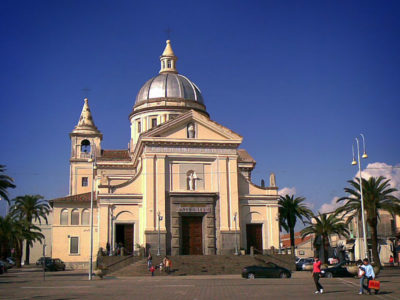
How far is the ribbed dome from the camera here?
63969 millimetres

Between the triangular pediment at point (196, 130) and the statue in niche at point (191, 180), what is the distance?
140 inches

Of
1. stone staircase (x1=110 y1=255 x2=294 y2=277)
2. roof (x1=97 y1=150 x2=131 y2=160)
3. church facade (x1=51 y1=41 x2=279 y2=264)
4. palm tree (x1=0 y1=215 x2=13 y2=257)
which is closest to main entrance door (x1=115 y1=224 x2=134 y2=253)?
church facade (x1=51 y1=41 x2=279 y2=264)

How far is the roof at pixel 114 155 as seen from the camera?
2549 inches

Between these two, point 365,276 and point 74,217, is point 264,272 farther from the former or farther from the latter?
point 74,217

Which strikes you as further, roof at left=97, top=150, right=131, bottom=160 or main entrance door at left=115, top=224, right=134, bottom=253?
roof at left=97, top=150, right=131, bottom=160

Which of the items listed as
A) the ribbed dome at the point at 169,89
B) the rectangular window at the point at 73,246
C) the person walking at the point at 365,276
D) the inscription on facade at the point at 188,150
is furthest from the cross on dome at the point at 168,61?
the person walking at the point at 365,276

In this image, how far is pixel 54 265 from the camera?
180 ft

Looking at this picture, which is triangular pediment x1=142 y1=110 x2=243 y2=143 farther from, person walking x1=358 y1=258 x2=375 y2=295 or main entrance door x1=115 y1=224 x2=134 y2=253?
person walking x1=358 y1=258 x2=375 y2=295

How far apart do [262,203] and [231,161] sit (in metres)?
5.45

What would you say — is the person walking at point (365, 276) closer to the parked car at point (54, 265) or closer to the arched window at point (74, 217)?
the parked car at point (54, 265)

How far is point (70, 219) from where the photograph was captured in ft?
200

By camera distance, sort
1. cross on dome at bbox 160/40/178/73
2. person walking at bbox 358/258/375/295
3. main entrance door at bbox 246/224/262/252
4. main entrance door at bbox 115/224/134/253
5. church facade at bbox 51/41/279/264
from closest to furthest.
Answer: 1. person walking at bbox 358/258/375/295
2. church facade at bbox 51/41/279/264
3. main entrance door at bbox 115/224/134/253
4. main entrance door at bbox 246/224/262/252
5. cross on dome at bbox 160/40/178/73

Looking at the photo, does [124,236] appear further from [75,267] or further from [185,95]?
[185,95]

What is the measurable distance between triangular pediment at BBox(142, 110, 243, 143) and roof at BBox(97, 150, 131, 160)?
15083 millimetres
